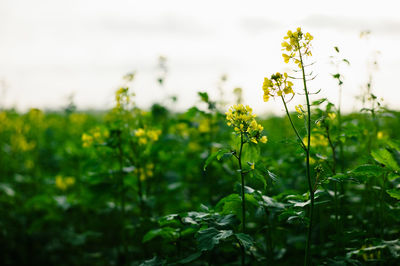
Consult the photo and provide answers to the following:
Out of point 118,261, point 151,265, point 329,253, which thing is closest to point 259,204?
point 151,265

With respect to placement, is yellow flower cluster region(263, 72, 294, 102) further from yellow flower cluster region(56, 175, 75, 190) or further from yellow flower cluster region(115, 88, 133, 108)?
yellow flower cluster region(56, 175, 75, 190)

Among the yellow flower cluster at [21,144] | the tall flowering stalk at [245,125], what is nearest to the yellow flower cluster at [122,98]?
the tall flowering stalk at [245,125]

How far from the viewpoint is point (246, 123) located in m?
1.98

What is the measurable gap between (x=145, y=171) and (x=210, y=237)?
64.7 inches

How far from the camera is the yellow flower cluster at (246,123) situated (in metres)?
1.97

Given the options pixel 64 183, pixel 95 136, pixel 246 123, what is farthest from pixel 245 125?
pixel 64 183

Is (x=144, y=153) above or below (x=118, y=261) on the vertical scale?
above

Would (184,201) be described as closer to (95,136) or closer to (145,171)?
(145,171)

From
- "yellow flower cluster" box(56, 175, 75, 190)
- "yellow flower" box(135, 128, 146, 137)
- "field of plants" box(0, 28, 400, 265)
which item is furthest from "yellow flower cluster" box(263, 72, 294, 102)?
"yellow flower cluster" box(56, 175, 75, 190)

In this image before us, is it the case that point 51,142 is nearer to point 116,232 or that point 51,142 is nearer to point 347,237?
point 116,232

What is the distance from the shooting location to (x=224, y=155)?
1954 mm

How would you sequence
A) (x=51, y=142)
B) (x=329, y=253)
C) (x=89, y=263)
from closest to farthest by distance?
(x=329, y=253) < (x=89, y=263) < (x=51, y=142)

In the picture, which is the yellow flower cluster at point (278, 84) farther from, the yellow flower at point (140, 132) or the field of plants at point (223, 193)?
the yellow flower at point (140, 132)

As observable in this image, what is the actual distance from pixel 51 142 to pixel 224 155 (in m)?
6.92
